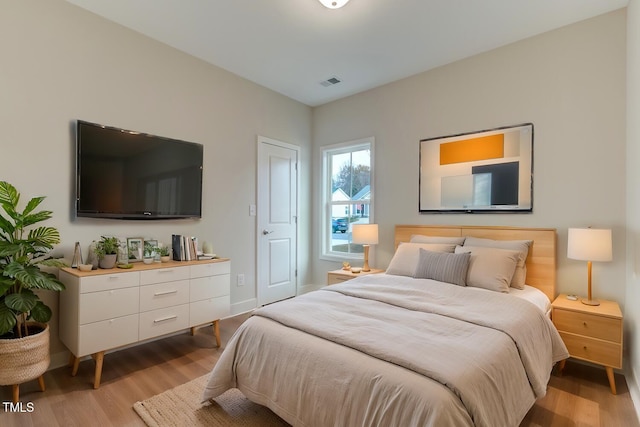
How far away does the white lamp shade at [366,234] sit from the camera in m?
3.55

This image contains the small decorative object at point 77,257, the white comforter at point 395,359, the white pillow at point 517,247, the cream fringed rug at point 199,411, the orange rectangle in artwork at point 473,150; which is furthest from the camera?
the orange rectangle in artwork at point 473,150

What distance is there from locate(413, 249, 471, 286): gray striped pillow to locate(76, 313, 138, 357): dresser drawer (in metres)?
2.25

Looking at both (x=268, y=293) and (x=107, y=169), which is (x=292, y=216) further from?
(x=107, y=169)

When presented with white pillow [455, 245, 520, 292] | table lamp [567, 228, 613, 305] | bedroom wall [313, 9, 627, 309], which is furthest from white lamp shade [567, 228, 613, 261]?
white pillow [455, 245, 520, 292]

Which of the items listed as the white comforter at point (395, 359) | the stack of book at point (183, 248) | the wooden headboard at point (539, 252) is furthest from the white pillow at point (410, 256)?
the stack of book at point (183, 248)

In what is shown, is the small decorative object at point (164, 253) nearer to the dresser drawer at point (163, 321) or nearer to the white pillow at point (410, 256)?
the dresser drawer at point (163, 321)

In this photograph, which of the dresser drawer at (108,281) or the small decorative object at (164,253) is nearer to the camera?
the dresser drawer at (108,281)

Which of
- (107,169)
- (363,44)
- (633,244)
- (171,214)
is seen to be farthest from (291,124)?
(633,244)

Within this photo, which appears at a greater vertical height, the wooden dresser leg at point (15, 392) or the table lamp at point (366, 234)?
the table lamp at point (366, 234)

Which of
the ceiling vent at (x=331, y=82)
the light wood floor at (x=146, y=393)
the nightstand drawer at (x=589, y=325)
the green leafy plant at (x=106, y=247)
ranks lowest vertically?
the light wood floor at (x=146, y=393)

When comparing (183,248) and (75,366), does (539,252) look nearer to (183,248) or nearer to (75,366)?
(183,248)

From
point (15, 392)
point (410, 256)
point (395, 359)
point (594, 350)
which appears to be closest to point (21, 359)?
point (15, 392)

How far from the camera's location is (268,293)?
12.9ft

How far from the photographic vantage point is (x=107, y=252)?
237 centimetres
